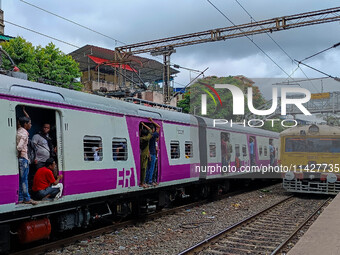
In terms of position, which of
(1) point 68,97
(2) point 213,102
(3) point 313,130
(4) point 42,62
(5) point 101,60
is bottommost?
(3) point 313,130

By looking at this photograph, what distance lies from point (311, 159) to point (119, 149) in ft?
31.4

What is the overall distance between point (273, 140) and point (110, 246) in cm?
1693

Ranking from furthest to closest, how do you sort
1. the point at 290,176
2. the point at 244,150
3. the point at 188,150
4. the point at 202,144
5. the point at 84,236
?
the point at 244,150
the point at 290,176
the point at 202,144
the point at 188,150
the point at 84,236

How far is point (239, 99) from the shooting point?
2656 centimetres

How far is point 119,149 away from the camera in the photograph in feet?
28.8

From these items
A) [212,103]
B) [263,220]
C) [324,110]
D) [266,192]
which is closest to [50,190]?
[263,220]

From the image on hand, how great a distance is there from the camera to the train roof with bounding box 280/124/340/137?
50.3ft

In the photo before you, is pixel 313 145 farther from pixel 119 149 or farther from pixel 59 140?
pixel 59 140

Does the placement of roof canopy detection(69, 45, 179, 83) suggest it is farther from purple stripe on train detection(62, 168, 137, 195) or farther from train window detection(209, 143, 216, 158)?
purple stripe on train detection(62, 168, 137, 195)

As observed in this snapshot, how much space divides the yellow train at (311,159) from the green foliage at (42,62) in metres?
10.8

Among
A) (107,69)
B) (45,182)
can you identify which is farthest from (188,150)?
(107,69)

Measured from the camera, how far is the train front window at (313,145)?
1511cm

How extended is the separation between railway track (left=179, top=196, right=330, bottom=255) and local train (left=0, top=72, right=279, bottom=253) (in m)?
2.35

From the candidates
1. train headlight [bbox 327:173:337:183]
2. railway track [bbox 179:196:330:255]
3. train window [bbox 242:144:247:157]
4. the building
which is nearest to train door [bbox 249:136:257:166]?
train window [bbox 242:144:247:157]
